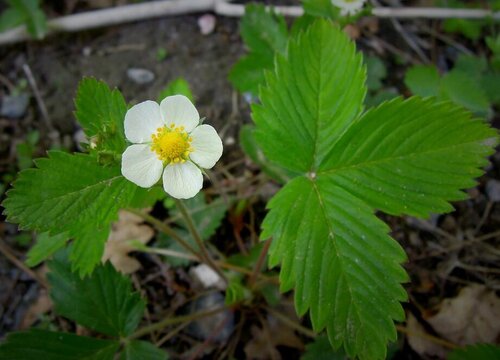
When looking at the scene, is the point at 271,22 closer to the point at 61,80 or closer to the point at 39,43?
the point at 61,80

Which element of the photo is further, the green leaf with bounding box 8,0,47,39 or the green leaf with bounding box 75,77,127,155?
the green leaf with bounding box 8,0,47,39

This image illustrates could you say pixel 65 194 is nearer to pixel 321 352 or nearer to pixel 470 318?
pixel 321 352

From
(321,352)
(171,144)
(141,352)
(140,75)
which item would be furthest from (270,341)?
(140,75)

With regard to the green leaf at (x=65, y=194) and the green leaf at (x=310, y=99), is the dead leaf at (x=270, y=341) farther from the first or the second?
the green leaf at (x=65, y=194)

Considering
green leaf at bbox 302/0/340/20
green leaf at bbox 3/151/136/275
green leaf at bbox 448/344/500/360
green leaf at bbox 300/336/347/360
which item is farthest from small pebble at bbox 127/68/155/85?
green leaf at bbox 448/344/500/360

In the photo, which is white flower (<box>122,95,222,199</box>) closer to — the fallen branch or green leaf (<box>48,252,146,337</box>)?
green leaf (<box>48,252,146,337</box>)

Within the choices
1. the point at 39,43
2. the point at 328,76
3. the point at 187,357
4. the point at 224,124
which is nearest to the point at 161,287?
the point at 187,357
